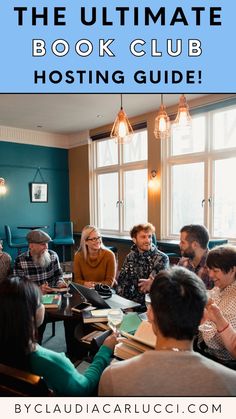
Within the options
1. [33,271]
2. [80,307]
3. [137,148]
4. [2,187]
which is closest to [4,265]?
[33,271]

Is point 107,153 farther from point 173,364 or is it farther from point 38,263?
point 173,364

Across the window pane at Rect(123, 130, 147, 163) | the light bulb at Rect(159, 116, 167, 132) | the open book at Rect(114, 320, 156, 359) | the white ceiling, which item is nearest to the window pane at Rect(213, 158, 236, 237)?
the white ceiling

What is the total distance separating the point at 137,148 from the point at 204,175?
1.64m

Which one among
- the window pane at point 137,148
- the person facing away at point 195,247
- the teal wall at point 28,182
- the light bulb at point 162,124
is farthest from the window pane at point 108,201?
the person facing away at point 195,247

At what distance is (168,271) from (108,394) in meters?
0.45

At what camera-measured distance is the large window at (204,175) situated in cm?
440

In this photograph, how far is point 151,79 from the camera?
2.03 metres

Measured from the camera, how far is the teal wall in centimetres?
607

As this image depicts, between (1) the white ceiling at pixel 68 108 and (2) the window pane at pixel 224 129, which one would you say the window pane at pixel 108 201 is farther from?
(2) the window pane at pixel 224 129

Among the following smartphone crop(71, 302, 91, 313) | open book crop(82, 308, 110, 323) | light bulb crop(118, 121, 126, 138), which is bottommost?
smartphone crop(71, 302, 91, 313)

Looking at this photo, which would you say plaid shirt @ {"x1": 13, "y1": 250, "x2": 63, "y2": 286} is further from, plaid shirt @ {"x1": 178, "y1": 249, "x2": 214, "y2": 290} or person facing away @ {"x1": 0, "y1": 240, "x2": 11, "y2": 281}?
plaid shirt @ {"x1": 178, "y1": 249, "x2": 214, "y2": 290}

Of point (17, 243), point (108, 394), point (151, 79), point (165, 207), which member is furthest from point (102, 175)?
point (108, 394)

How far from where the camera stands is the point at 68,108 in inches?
191

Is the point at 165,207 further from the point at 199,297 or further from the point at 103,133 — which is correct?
the point at 199,297
